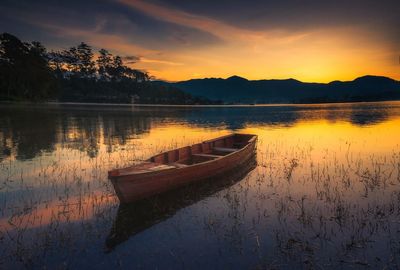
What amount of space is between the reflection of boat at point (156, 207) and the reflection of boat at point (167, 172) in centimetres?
31

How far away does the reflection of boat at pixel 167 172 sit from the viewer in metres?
9.73

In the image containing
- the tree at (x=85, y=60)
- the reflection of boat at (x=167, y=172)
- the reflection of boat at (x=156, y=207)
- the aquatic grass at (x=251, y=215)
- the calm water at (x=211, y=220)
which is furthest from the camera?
the tree at (x=85, y=60)

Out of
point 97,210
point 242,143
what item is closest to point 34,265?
point 97,210

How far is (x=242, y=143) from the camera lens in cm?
2183

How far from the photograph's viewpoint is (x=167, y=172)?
36.1ft

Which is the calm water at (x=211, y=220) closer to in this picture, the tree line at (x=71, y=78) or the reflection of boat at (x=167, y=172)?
the reflection of boat at (x=167, y=172)

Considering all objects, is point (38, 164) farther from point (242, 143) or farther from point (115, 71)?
point (115, 71)

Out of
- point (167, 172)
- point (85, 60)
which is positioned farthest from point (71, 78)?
point (167, 172)

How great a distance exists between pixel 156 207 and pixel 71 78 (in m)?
145

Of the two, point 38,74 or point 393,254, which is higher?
point 38,74

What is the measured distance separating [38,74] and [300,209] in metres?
94.8

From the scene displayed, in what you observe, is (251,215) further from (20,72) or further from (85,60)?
(85,60)

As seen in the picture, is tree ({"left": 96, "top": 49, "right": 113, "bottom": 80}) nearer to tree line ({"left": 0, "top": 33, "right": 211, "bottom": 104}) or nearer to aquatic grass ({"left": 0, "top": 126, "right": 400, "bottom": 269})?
tree line ({"left": 0, "top": 33, "right": 211, "bottom": 104})

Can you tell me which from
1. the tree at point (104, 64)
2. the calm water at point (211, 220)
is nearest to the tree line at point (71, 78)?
the tree at point (104, 64)
